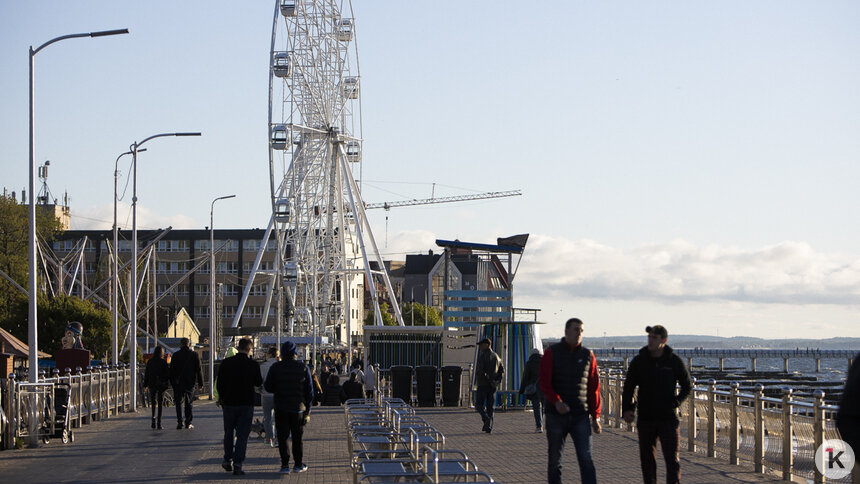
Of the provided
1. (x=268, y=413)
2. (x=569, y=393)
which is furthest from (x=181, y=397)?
(x=569, y=393)

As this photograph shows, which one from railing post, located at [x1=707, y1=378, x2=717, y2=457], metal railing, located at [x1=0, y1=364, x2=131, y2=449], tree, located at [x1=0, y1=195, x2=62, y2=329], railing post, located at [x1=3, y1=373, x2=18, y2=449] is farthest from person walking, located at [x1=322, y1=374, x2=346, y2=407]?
tree, located at [x1=0, y1=195, x2=62, y2=329]

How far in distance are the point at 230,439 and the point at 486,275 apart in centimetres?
2272

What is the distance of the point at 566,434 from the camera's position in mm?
11258

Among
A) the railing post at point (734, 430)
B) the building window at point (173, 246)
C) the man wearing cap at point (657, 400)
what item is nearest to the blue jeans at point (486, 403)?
the railing post at point (734, 430)

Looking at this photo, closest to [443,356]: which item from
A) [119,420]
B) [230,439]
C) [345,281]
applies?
[119,420]

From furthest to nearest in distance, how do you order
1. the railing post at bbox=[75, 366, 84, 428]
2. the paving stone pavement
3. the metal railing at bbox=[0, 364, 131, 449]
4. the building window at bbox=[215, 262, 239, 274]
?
1. the building window at bbox=[215, 262, 239, 274]
2. the railing post at bbox=[75, 366, 84, 428]
3. the metal railing at bbox=[0, 364, 131, 449]
4. the paving stone pavement

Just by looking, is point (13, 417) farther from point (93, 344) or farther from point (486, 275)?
point (93, 344)

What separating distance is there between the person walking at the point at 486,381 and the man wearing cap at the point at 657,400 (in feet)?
33.3

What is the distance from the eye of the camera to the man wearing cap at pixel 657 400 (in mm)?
11586

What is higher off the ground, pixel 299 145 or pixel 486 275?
pixel 299 145

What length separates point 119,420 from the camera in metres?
27.2

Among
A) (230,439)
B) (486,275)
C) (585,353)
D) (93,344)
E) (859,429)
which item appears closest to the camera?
(859,429)

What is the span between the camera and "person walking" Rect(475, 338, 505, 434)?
2194 cm

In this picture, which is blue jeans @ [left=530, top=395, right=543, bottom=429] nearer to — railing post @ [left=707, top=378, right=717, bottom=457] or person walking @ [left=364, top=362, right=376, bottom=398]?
railing post @ [left=707, top=378, right=717, bottom=457]
